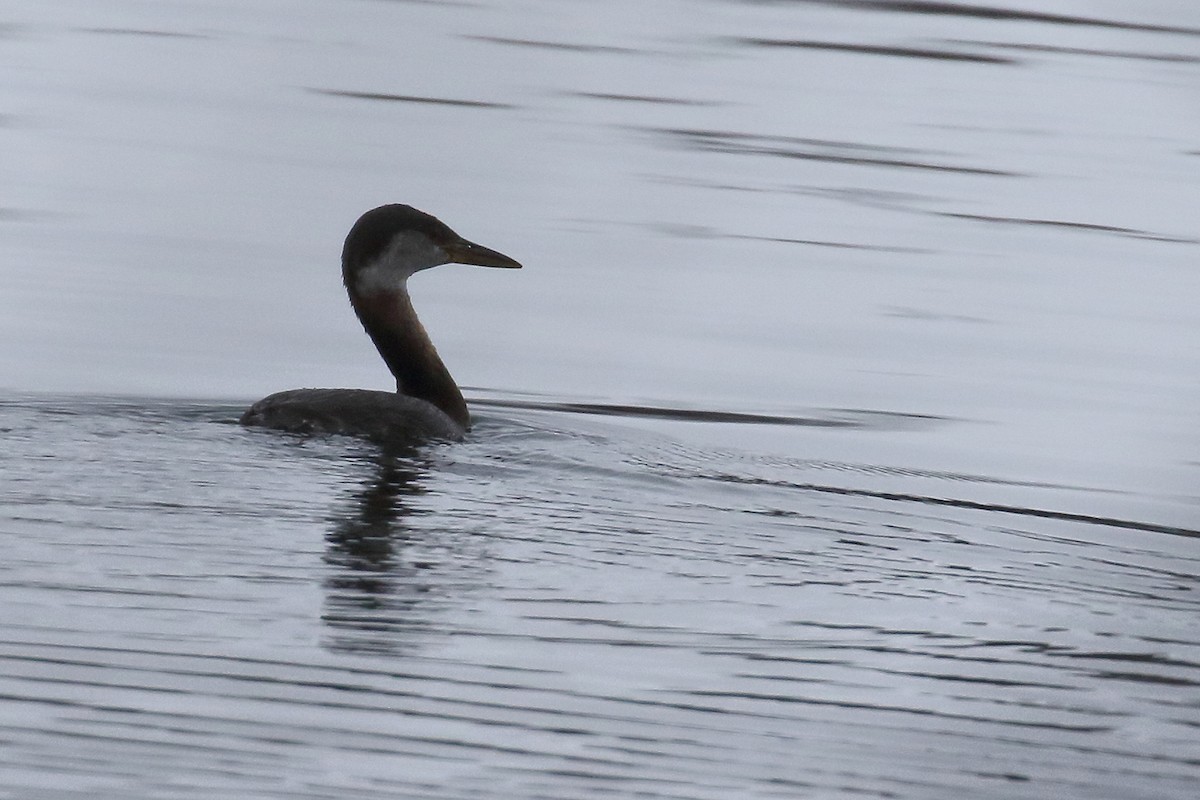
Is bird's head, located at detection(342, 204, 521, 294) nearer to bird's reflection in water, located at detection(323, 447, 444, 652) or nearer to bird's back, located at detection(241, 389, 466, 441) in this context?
bird's back, located at detection(241, 389, 466, 441)

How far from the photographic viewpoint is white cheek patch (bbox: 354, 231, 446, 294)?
9.56 m

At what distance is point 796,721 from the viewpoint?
216 inches

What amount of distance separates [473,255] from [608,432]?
3.60ft

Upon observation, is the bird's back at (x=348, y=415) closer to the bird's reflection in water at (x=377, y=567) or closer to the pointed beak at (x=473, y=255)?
the bird's reflection in water at (x=377, y=567)

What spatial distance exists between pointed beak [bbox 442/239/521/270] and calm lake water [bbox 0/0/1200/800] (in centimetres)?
68

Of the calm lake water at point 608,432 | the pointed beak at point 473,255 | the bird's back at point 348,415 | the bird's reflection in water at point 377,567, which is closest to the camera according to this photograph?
the calm lake water at point 608,432

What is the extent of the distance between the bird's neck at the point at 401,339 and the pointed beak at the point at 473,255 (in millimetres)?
271

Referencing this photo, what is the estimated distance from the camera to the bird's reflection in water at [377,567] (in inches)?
235

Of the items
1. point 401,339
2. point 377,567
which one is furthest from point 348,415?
point 377,567

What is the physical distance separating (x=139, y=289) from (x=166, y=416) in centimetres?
350

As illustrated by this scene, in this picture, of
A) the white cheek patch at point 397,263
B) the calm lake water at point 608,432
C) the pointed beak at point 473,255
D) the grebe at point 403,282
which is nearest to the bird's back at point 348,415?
the calm lake water at point 608,432

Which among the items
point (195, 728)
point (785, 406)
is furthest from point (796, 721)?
point (785, 406)

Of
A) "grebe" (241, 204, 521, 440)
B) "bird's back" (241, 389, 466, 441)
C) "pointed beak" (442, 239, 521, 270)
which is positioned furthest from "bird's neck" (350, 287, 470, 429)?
"bird's back" (241, 389, 466, 441)

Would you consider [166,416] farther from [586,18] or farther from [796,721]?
[586,18]
